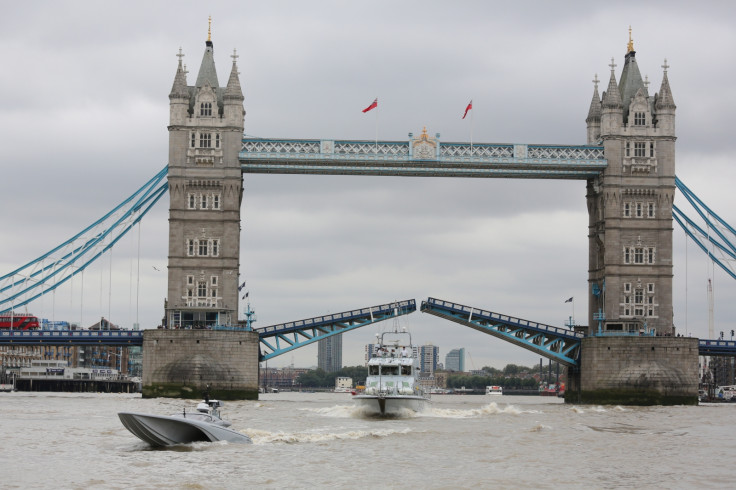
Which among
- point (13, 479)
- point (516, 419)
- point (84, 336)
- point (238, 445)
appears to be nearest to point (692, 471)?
point (238, 445)

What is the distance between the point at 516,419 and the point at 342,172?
31.8 metres

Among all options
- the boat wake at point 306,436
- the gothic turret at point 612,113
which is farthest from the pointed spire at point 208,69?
the boat wake at point 306,436

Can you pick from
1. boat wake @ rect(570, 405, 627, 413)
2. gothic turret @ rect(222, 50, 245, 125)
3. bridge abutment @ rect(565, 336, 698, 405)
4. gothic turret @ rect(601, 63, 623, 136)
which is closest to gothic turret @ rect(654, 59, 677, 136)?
gothic turret @ rect(601, 63, 623, 136)

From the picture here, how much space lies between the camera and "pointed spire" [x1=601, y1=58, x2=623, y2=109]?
92.4m

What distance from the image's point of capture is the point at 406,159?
9012cm

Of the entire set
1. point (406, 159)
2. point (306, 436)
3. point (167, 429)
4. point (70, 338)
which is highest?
point (406, 159)

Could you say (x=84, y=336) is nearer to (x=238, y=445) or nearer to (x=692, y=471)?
(x=238, y=445)

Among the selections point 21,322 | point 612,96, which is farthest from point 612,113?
point 21,322

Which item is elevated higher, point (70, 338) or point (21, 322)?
point (21, 322)

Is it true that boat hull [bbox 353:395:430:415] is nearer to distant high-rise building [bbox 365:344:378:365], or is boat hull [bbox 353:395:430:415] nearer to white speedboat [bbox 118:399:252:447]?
distant high-rise building [bbox 365:344:378:365]

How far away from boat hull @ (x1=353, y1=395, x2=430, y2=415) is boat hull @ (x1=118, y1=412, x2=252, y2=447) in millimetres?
21775

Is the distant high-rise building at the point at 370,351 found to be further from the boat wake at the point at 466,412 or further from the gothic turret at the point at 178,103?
the gothic turret at the point at 178,103

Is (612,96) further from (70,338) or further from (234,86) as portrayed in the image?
(70,338)

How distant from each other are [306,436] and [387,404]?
15.2 m
